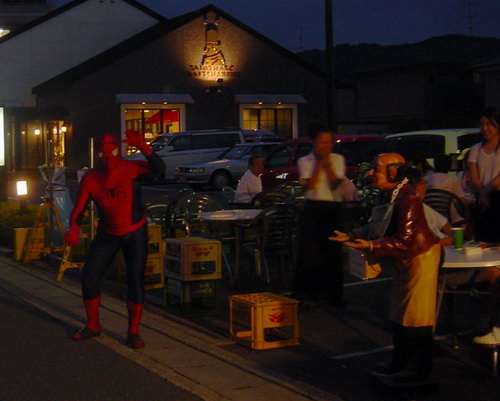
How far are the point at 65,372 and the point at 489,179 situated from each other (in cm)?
392

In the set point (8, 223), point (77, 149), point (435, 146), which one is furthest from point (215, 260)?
point (77, 149)

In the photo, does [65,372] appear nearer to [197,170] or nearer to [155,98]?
[197,170]

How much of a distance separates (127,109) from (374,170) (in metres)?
35.8

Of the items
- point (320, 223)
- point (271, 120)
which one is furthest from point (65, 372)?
point (271, 120)

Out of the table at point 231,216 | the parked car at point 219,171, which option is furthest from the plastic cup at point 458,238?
the parked car at point 219,171

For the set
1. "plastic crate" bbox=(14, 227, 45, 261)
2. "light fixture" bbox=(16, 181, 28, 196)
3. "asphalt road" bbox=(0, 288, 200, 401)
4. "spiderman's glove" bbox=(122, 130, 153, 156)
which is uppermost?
"spiderman's glove" bbox=(122, 130, 153, 156)

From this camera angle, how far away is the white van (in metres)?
17.8

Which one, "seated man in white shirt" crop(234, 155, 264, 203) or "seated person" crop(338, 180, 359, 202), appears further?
"seated man in white shirt" crop(234, 155, 264, 203)

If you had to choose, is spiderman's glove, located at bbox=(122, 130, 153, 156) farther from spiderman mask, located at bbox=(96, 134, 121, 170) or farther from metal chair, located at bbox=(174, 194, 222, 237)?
metal chair, located at bbox=(174, 194, 222, 237)

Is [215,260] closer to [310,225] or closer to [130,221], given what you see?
[310,225]

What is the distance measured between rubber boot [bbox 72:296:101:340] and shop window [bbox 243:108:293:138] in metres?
35.3

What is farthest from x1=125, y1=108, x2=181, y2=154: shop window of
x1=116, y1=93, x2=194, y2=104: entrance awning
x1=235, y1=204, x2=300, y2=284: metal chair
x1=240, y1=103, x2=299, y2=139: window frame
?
x1=235, y1=204, x2=300, y2=284: metal chair

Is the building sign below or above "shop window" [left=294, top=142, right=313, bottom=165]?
above

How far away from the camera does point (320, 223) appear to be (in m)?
8.98
